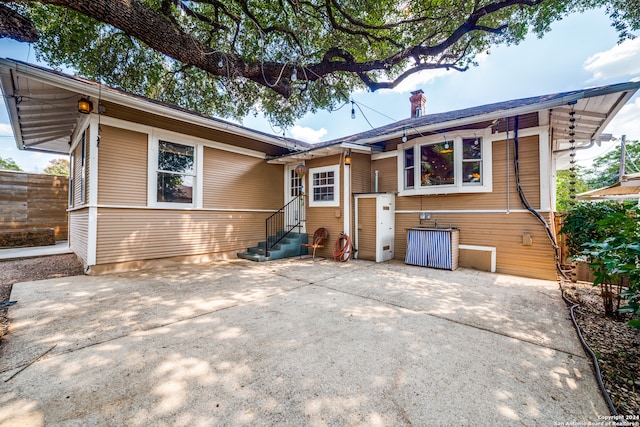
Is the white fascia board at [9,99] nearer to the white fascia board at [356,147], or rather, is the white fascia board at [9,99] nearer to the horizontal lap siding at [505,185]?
the white fascia board at [356,147]

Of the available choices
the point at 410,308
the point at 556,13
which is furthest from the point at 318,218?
the point at 556,13

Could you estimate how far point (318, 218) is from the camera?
784cm

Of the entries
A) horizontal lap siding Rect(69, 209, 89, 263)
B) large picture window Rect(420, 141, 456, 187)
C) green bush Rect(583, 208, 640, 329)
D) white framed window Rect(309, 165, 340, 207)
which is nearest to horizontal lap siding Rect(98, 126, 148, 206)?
horizontal lap siding Rect(69, 209, 89, 263)

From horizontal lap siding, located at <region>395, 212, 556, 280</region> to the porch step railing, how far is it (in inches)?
169

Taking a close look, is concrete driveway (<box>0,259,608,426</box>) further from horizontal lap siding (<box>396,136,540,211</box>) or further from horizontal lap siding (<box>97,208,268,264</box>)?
horizontal lap siding (<box>396,136,540,211</box>)

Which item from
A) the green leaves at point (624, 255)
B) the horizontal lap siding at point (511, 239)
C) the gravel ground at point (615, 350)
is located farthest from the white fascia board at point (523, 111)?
the gravel ground at point (615, 350)

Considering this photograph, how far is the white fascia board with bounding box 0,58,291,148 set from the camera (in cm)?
384

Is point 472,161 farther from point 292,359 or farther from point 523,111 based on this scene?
point 292,359

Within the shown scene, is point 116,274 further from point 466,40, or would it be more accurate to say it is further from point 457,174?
point 466,40

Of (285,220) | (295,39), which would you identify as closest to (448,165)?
(295,39)

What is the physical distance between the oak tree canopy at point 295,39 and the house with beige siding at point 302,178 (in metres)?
1.71

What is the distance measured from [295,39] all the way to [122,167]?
17.4ft

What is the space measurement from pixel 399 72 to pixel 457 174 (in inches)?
168

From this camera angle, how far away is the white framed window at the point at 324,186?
7410mm
